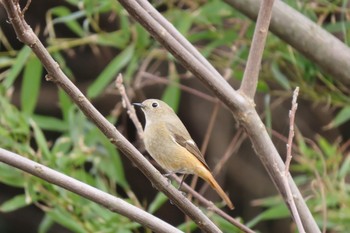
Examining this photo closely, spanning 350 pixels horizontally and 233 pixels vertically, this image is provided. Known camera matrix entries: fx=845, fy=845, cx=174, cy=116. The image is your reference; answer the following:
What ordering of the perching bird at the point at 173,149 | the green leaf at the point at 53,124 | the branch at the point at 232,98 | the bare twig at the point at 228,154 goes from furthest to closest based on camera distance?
the green leaf at the point at 53,124, the bare twig at the point at 228,154, the perching bird at the point at 173,149, the branch at the point at 232,98

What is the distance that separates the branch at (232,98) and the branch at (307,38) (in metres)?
0.62

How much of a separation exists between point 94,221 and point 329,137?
2040 millimetres

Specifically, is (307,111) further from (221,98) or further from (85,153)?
(221,98)

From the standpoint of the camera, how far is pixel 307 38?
2625mm

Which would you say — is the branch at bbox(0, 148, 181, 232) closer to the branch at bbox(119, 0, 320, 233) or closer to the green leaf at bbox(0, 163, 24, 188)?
the branch at bbox(119, 0, 320, 233)

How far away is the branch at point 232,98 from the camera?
75.8 inches

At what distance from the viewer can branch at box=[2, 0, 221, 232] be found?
1620 millimetres

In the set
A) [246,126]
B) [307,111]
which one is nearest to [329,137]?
[307,111]

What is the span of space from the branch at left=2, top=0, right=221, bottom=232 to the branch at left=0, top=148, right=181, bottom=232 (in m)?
0.09

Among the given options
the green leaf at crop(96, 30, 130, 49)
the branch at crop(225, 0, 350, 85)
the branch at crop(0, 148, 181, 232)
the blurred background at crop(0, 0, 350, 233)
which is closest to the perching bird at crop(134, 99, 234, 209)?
the blurred background at crop(0, 0, 350, 233)

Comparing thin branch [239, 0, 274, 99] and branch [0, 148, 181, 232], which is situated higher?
thin branch [239, 0, 274, 99]

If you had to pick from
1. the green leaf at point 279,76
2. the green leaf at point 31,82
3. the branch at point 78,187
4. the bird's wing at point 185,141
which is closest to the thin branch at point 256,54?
the branch at point 78,187

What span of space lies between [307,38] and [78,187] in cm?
116

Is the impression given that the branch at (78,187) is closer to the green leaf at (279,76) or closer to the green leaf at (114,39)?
the green leaf at (279,76)
